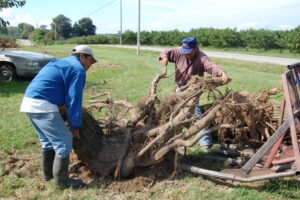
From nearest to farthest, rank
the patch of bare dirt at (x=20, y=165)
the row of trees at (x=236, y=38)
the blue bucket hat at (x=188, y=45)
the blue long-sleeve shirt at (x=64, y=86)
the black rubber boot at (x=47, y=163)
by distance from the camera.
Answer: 1. the blue long-sleeve shirt at (x=64, y=86)
2. the black rubber boot at (x=47, y=163)
3. the patch of bare dirt at (x=20, y=165)
4. the blue bucket hat at (x=188, y=45)
5. the row of trees at (x=236, y=38)

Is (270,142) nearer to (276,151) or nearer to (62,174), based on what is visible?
(276,151)

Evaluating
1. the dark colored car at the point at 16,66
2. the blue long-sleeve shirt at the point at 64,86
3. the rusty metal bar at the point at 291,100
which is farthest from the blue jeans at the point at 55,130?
the dark colored car at the point at 16,66

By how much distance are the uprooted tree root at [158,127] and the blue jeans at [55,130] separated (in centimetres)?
38

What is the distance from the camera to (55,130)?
12.2 ft

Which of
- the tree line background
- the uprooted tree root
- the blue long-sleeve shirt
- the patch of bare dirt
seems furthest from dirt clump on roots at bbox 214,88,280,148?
the tree line background

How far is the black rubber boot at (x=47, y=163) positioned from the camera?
13.5ft

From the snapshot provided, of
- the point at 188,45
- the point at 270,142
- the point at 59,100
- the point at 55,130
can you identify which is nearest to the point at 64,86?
the point at 59,100

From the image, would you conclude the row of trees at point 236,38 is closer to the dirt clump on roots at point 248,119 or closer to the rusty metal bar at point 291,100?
the dirt clump on roots at point 248,119

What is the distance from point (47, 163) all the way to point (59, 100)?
941 mm

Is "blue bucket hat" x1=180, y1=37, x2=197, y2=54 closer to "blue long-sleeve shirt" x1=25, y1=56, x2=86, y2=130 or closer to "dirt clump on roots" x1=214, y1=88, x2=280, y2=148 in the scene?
"dirt clump on roots" x1=214, y1=88, x2=280, y2=148

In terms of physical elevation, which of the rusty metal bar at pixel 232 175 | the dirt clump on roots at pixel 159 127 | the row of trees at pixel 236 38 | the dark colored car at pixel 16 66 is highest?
the row of trees at pixel 236 38

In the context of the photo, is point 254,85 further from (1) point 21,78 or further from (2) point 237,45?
(2) point 237,45

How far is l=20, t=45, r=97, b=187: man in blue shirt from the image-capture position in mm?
3623

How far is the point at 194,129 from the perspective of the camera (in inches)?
163
